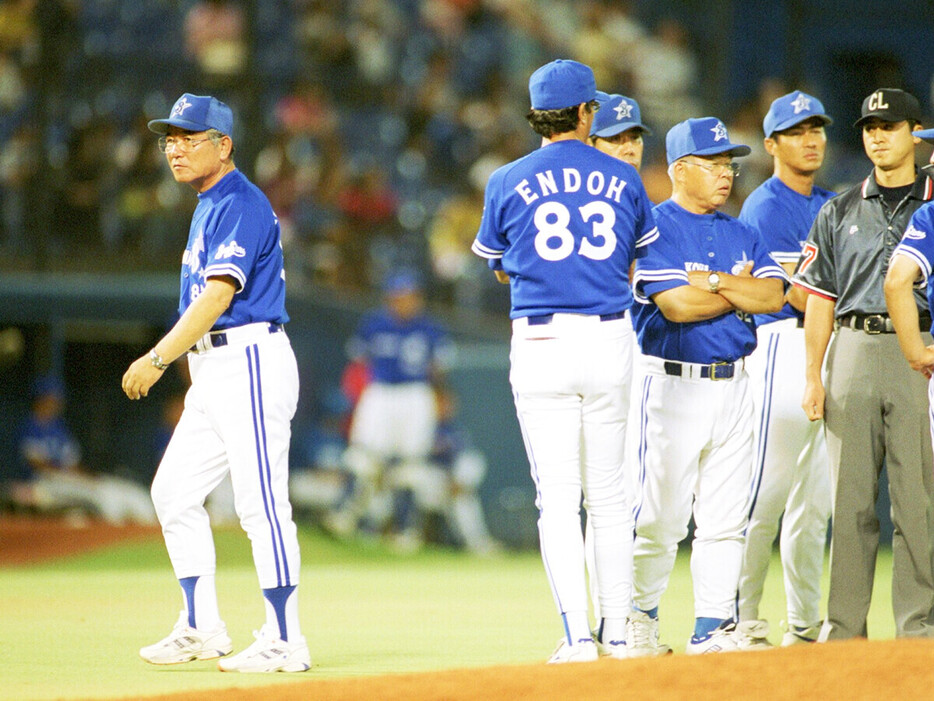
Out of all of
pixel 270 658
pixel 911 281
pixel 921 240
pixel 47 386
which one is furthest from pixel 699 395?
pixel 47 386

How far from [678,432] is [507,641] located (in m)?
1.37

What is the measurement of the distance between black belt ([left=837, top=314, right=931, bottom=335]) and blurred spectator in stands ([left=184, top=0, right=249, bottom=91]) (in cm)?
1003

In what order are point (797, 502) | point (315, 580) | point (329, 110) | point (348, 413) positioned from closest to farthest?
point (797, 502)
point (315, 580)
point (348, 413)
point (329, 110)

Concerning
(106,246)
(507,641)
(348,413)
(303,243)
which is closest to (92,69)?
(106,246)

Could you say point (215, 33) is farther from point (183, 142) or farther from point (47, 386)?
point (183, 142)

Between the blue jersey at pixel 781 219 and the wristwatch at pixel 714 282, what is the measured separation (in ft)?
2.83

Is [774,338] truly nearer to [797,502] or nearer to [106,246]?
[797,502]

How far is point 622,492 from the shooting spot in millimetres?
4820

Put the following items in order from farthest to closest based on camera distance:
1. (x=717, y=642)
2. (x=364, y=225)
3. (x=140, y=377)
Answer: (x=364, y=225), (x=717, y=642), (x=140, y=377)

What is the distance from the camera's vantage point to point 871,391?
5070mm

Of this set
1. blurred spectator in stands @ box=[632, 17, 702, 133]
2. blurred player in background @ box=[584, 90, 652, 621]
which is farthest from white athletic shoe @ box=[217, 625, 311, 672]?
blurred spectator in stands @ box=[632, 17, 702, 133]

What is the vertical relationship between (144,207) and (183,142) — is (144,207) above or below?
above

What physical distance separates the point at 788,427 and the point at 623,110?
1559 mm

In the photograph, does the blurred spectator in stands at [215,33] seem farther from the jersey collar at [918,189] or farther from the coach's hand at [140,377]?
the jersey collar at [918,189]
